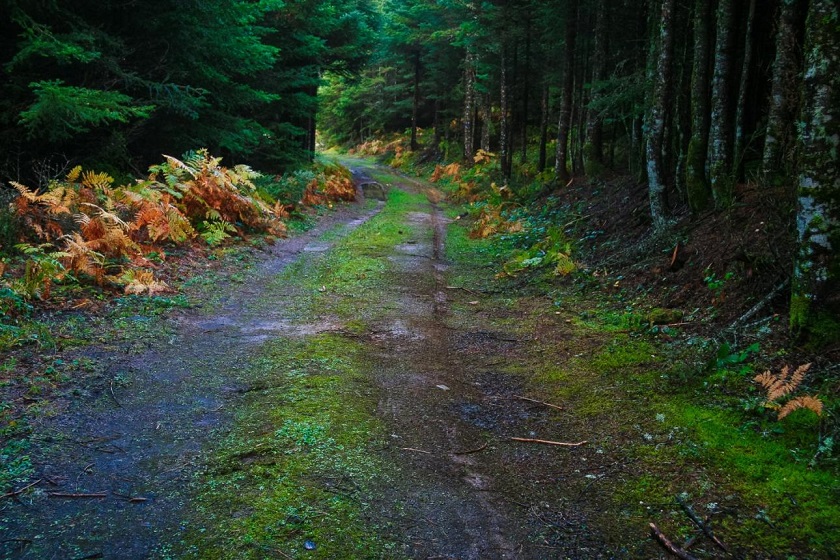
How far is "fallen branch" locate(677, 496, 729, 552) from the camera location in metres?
3.06

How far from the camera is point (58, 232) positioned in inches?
321

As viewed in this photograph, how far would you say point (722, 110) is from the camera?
765cm

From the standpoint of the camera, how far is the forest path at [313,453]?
3021 mm

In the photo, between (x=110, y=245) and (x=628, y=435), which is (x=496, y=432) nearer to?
(x=628, y=435)

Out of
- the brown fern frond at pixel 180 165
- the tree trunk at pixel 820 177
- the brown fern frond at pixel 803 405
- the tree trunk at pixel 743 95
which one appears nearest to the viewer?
the brown fern frond at pixel 803 405

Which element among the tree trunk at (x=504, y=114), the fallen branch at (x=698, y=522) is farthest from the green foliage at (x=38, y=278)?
the tree trunk at (x=504, y=114)

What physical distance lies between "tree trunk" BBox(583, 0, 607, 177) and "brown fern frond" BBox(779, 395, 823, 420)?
436 inches

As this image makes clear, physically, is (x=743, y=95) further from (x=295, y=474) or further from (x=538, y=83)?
(x=538, y=83)

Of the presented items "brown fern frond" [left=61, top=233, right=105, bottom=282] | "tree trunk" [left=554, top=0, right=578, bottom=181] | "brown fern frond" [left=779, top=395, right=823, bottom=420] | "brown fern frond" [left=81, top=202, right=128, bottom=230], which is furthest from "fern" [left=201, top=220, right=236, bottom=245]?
"tree trunk" [left=554, top=0, right=578, bottom=181]

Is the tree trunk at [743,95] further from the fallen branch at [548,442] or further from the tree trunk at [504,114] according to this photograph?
the tree trunk at [504,114]

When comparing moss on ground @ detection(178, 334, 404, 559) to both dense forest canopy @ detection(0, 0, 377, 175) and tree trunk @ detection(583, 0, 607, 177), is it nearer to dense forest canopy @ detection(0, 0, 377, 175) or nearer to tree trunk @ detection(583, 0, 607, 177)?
dense forest canopy @ detection(0, 0, 377, 175)

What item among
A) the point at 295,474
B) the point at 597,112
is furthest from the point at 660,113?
the point at 295,474

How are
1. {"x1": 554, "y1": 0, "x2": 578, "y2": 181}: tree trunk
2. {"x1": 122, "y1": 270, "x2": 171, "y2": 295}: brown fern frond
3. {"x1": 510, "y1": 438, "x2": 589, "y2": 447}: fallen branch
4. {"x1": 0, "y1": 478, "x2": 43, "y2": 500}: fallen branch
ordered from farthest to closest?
1. {"x1": 554, "y1": 0, "x2": 578, "y2": 181}: tree trunk
2. {"x1": 122, "y1": 270, "x2": 171, "y2": 295}: brown fern frond
3. {"x1": 510, "y1": 438, "x2": 589, "y2": 447}: fallen branch
4. {"x1": 0, "y1": 478, "x2": 43, "y2": 500}: fallen branch

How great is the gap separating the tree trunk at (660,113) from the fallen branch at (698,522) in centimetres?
630
